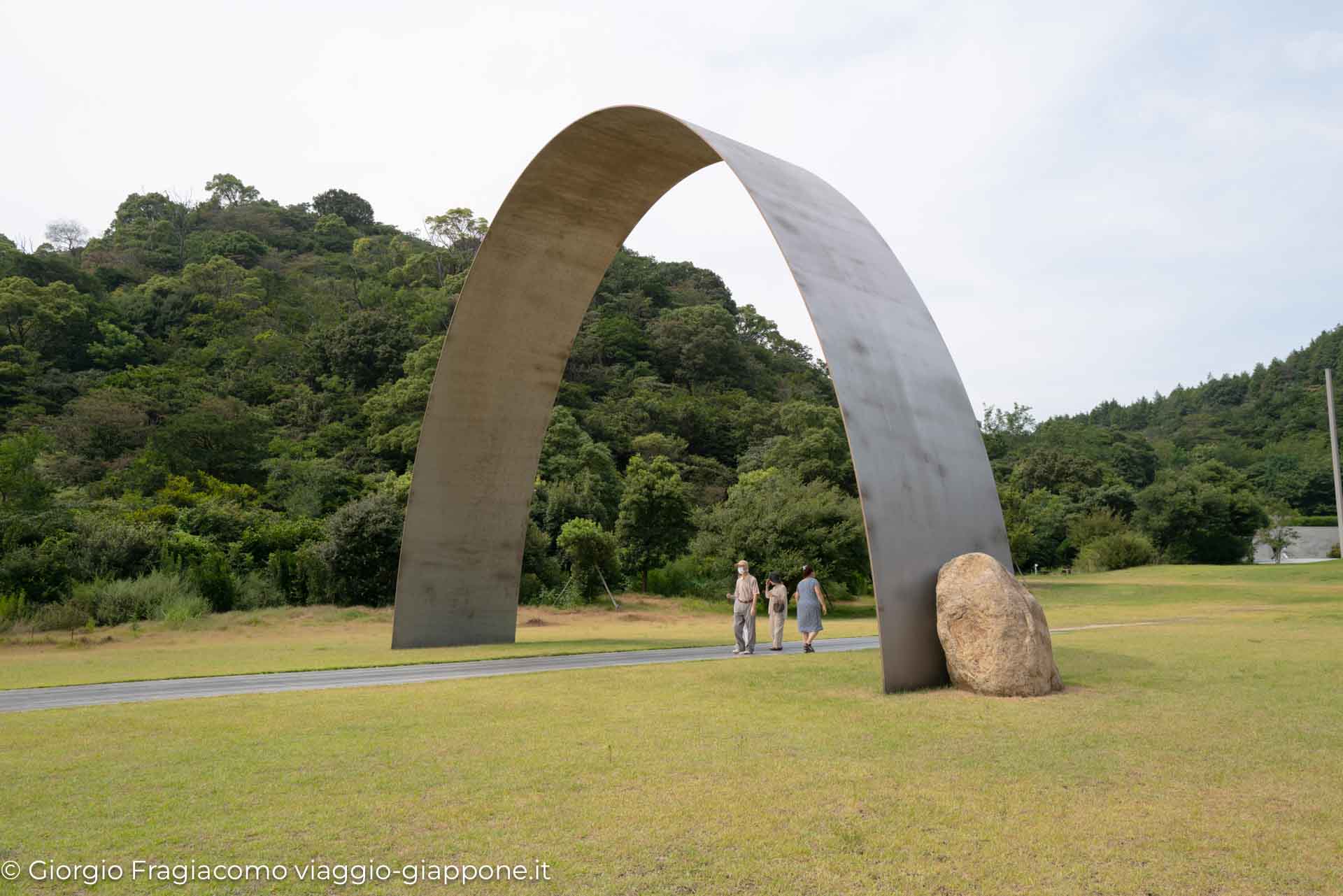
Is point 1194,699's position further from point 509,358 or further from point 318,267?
point 318,267

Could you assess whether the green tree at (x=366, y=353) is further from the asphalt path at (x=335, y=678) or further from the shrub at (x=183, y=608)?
the asphalt path at (x=335, y=678)

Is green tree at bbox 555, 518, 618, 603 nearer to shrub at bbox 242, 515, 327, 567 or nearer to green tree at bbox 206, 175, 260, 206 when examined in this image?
shrub at bbox 242, 515, 327, 567

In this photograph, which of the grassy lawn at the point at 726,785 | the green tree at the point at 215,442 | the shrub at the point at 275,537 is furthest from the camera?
the green tree at the point at 215,442

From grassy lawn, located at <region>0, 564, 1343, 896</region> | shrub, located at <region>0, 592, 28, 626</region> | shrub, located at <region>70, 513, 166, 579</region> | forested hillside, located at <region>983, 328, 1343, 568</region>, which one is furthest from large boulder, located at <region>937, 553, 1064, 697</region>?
forested hillside, located at <region>983, 328, 1343, 568</region>

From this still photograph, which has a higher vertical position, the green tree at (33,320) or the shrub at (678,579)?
the green tree at (33,320)

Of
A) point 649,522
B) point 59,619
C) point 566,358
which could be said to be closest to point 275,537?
point 59,619

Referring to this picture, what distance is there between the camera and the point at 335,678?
11484 millimetres

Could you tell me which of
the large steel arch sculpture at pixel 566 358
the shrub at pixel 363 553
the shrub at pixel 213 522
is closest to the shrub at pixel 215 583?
the shrub at pixel 363 553

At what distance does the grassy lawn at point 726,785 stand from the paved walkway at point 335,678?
100 centimetres

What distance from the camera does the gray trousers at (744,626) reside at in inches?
535

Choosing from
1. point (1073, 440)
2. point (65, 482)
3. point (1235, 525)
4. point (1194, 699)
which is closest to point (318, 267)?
point (65, 482)

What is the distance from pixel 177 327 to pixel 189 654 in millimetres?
35184

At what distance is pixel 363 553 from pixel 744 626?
13.2 m

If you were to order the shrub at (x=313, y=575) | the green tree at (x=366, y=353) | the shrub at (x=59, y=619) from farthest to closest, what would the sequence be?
1. the green tree at (x=366, y=353)
2. the shrub at (x=313, y=575)
3. the shrub at (x=59, y=619)
